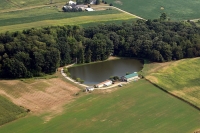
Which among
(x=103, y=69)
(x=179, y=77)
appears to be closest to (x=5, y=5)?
(x=103, y=69)

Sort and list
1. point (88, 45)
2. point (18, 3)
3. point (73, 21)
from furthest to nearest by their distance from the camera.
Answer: point (18, 3)
point (73, 21)
point (88, 45)

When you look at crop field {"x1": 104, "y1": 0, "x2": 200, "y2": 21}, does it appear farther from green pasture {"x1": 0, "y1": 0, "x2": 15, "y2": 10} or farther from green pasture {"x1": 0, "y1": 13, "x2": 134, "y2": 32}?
green pasture {"x1": 0, "y1": 0, "x2": 15, "y2": 10}

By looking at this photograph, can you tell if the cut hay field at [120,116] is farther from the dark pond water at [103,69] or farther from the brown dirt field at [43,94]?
the dark pond water at [103,69]

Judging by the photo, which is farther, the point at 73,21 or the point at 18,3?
the point at 18,3

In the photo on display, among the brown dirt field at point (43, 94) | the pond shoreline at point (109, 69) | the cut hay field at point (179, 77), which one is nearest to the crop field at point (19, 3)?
the pond shoreline at point (109, 69)

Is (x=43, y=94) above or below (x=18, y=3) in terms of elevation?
below

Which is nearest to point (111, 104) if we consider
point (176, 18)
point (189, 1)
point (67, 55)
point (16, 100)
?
point (16, 100)

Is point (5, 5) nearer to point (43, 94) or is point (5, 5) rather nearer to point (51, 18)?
point (51, 18)
